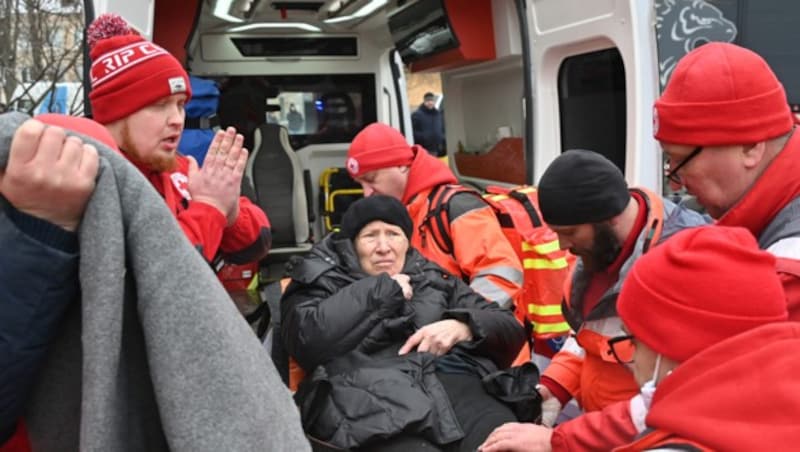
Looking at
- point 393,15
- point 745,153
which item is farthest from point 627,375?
point 393,15

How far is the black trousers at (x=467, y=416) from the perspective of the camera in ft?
7.06

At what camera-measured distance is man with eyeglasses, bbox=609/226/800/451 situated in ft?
3.58

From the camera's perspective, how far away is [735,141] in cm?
164

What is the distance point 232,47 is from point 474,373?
5.54 metres

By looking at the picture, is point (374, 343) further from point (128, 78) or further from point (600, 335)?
point (128, 78)

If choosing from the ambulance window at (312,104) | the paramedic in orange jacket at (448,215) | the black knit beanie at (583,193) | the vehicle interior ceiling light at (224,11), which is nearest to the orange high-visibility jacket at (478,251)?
the paramedic in orange jacket at (448,215)

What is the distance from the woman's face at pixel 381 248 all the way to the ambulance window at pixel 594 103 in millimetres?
1787

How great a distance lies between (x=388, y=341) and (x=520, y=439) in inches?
31.3

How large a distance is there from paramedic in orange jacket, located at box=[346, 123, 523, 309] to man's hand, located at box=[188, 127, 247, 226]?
1.33 metres

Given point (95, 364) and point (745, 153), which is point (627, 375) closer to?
point (745, 153)

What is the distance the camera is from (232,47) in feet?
23.6

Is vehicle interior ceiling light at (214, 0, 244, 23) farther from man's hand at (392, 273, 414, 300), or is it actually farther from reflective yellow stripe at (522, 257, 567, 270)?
man's hand at (392, 273, 414, 300)

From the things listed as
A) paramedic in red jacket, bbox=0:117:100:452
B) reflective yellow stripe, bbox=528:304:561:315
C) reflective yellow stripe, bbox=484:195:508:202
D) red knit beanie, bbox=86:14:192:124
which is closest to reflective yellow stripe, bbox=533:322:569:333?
reflective yellow stripe, bbox=528:304:561:315

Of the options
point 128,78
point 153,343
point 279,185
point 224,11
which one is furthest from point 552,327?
point 224,11
